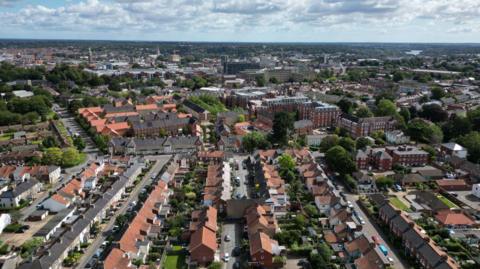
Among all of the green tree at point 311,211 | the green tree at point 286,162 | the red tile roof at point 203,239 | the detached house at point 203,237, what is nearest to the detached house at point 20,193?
the detached house at point 203,237

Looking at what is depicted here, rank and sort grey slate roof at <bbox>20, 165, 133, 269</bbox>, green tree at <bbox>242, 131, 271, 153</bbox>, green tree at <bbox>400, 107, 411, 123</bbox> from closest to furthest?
1. grey slate roof at <bbox>20, 165, 133, 269</bbox>
2. green tree at <bbox>242, 131, 271, 153</bbox>
3. green tree at <bbox>400, 107, 411, 123</bbox>

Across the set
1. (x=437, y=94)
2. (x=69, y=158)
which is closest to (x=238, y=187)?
(x=69, y=158)

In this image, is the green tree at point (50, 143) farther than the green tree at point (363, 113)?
No

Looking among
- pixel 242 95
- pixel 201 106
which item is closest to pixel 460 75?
pixel 242 95

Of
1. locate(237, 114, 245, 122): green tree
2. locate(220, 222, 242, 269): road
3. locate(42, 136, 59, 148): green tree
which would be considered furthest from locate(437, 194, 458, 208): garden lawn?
locate(42, 136, 59, 148): green tree

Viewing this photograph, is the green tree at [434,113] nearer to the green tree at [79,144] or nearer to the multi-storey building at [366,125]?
the multi-storey building at [366,125]

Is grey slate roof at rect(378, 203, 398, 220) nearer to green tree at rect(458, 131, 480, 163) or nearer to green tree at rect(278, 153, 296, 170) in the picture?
green tree at rect(278, 153, 296, 170)
